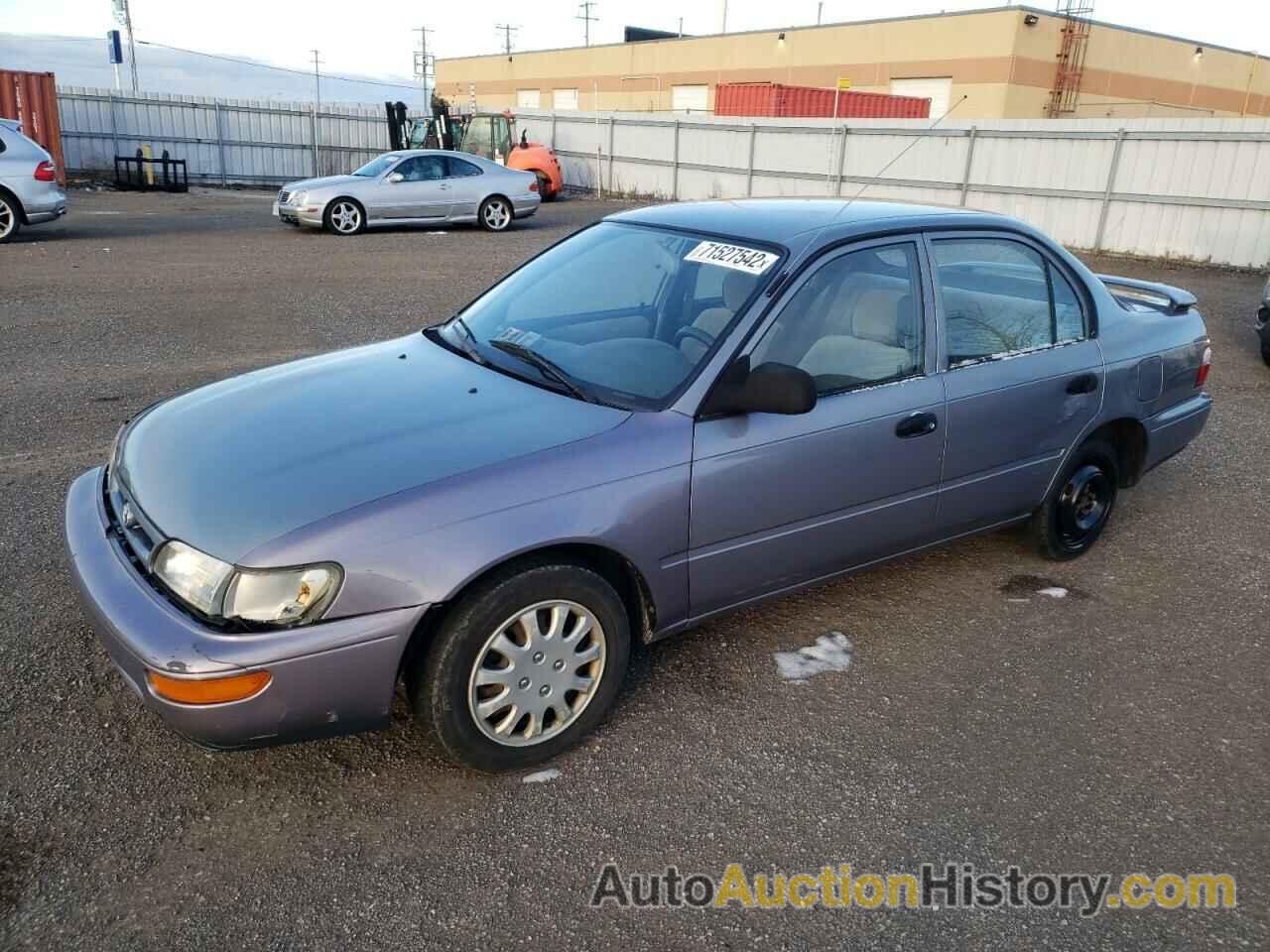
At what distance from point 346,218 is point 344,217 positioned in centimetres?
4

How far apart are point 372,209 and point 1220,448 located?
13433mm

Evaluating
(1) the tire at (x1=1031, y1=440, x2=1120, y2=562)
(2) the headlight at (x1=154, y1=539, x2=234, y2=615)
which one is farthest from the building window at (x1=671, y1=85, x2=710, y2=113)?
(2) the headlight at (x1=154, y1=539, x2=234, y2=615)

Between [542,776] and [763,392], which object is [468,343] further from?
[542,776]

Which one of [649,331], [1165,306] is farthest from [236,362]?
[1165,306]

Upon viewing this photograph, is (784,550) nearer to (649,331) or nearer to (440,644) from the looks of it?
(649,331)

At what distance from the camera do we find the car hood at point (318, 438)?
2639 mm

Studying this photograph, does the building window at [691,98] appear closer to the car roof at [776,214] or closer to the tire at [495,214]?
the tire at [495,214]

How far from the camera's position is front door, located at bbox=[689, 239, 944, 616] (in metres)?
3.16

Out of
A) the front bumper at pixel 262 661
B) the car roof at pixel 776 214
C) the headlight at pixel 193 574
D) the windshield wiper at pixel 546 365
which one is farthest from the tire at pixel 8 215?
the headlight at pixel 193 574

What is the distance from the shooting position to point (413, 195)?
16.4 meters

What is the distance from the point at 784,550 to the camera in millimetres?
3379

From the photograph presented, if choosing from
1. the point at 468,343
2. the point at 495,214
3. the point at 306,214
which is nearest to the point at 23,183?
the point at 306,214

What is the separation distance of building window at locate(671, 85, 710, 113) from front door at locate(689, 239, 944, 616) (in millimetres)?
42509

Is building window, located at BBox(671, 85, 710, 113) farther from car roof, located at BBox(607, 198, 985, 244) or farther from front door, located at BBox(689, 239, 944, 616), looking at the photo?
front door, located at BBox(689, 239, 944, 616)
